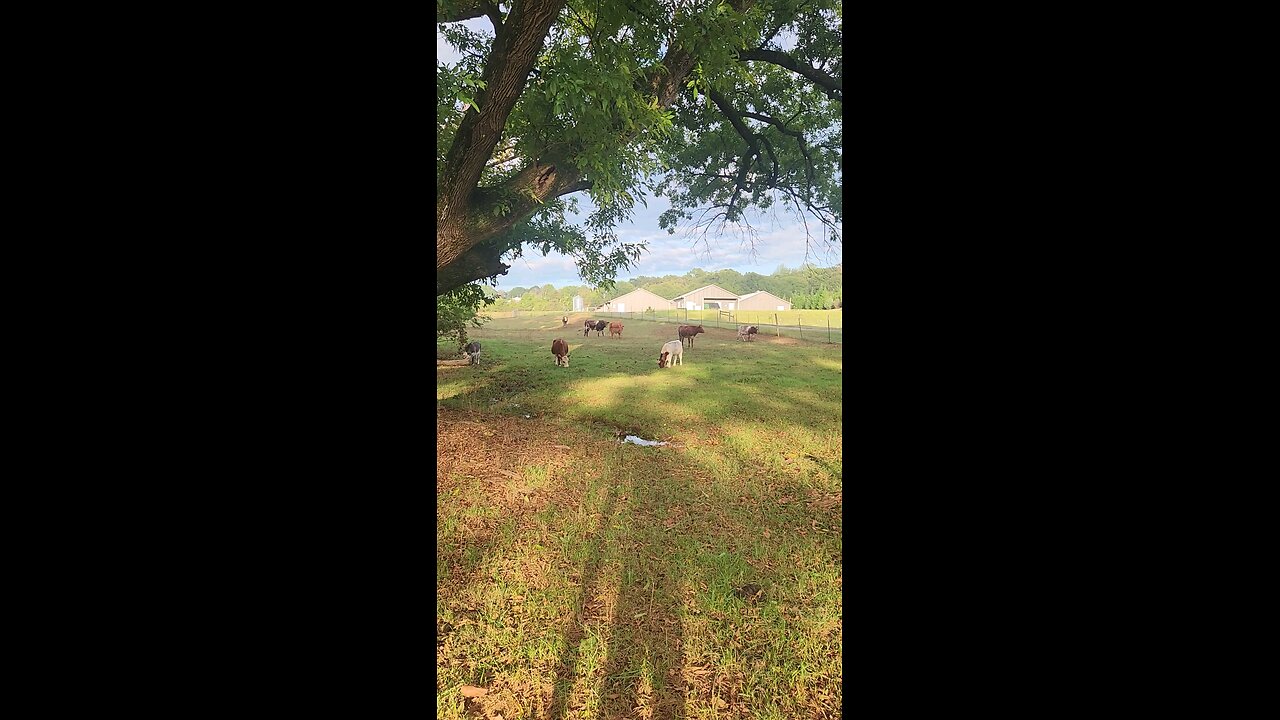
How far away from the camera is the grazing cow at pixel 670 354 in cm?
638

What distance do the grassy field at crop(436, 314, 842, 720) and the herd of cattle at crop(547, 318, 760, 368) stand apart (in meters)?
1.63

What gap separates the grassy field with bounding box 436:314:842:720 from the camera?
4.66 ft

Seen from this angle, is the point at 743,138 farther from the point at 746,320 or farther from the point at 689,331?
the point at 746,320

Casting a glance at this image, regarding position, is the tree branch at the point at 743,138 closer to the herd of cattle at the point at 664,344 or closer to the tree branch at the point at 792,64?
the tree branch at the point at 792,64

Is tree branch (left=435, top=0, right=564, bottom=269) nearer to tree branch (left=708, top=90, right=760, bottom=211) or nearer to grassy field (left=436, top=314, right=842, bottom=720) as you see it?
grassy field (left=436, top=314, right=842, bottom=720)

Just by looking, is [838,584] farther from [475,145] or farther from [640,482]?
[475,145]

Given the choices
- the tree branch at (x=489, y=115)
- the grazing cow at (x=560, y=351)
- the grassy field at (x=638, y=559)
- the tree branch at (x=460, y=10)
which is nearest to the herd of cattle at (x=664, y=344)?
the grazing cow at (x=560, y=351)

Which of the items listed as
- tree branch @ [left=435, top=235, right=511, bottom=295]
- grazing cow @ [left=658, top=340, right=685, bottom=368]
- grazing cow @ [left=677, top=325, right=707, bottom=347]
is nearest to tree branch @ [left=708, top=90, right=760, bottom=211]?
grazing cow @ [left=658, top=340, right=685, bottom=368]

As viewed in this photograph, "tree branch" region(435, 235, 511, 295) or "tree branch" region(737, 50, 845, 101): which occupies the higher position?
"tree branch" region(737, 50, 845, 101)

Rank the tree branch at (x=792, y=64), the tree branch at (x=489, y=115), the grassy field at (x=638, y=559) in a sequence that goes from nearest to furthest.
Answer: the grassy field at (x=638, y=559) < the tree branch at (x=489, y=115) < the tree branch at (x=792, y=64)

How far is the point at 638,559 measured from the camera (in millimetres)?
2117

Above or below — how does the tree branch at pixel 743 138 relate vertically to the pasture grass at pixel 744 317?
above

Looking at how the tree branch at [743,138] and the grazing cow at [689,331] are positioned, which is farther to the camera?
the grazing cow at [689,331]
